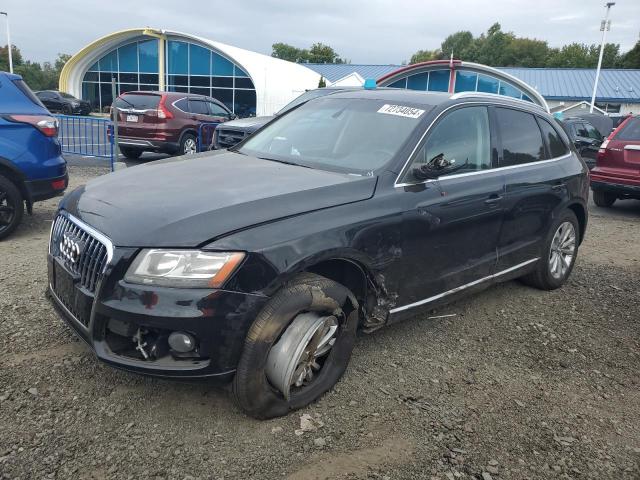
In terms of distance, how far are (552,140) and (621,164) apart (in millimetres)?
5009

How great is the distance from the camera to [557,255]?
202 inches

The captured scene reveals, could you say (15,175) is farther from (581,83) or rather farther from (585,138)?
(581,83)

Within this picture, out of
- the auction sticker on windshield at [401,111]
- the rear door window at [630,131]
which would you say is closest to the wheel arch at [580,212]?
the auction sticker on windshield at [401,111]

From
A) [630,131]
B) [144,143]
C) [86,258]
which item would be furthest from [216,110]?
[86,258]

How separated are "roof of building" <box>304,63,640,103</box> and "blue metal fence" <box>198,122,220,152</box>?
92.3 ft

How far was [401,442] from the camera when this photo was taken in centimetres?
278

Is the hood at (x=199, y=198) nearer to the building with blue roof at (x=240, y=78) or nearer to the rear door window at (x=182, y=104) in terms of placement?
the rear door window at (x=182, y=104)

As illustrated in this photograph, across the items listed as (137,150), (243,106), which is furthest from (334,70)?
(137,150)

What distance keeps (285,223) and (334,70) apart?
163 ft

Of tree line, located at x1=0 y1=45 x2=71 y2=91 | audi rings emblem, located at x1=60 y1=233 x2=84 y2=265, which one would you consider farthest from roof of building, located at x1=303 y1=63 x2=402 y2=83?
audi rings emblem, located at x1=60 y1=233 x2=84 y2=265

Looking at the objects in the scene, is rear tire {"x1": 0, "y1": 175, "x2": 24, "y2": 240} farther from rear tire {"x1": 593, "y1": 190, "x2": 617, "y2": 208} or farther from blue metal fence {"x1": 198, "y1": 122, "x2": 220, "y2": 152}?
rear tire {"x1": 593, "y1": 190, "x2": 617, "y2": 208}

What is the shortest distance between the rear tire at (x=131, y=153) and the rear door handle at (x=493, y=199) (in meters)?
10.6

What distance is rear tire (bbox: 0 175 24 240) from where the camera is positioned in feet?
18.5

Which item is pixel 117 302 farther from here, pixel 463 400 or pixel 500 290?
pixel 500 290
